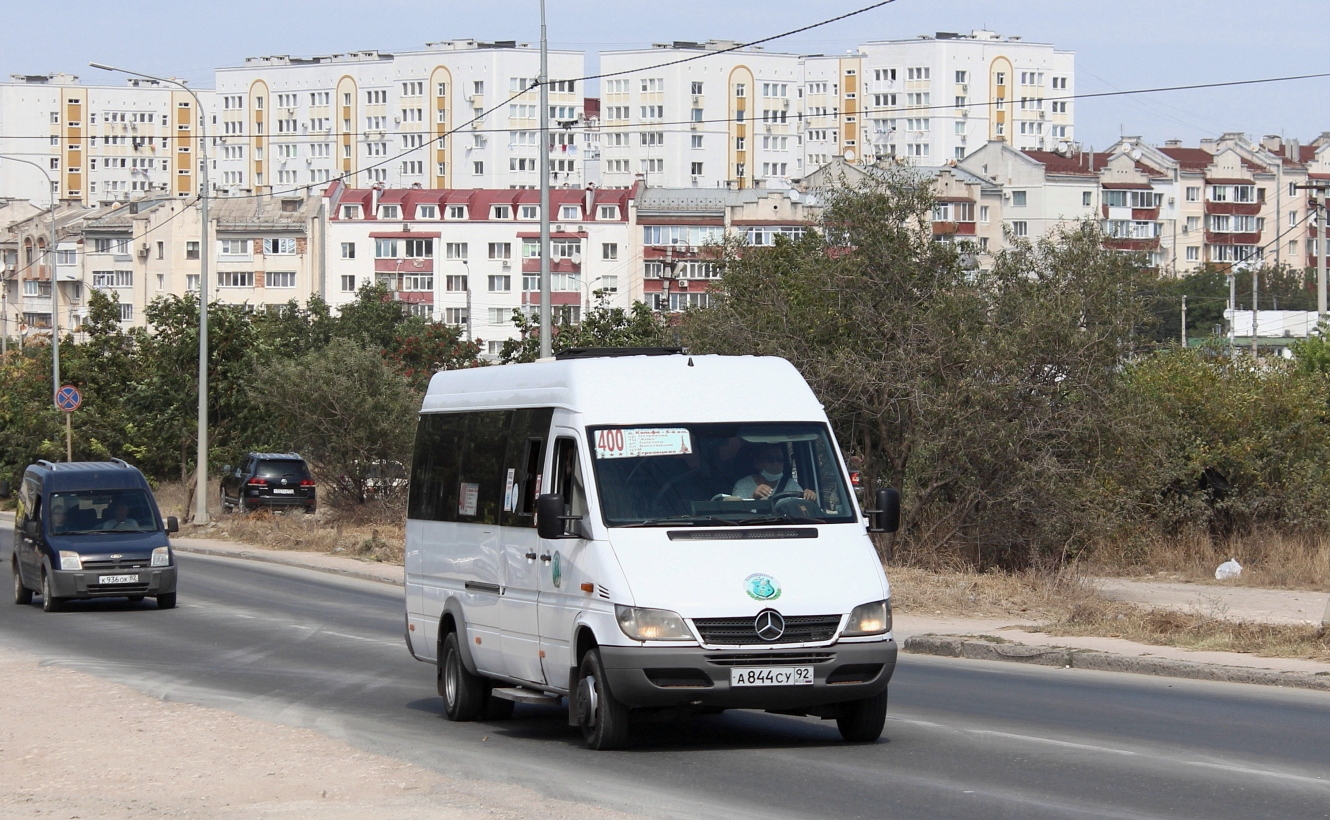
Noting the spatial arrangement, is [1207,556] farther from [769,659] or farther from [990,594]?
[769,659]

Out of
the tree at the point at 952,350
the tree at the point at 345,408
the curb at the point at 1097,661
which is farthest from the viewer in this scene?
the tree at the point at 345,408

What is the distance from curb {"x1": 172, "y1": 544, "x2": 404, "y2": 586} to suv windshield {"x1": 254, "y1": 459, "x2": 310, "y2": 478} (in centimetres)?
993

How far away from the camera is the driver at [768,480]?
10492 mm

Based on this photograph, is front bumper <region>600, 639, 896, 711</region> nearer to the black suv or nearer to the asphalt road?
the asphalt road

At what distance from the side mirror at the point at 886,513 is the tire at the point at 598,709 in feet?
6.20

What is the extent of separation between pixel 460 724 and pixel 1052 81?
17010 cm

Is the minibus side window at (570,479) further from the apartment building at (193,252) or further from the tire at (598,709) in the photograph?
the apartment building at (193,252)

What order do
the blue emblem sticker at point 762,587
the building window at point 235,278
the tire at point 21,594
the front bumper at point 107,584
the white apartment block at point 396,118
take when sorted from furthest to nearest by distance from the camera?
the white apartment block at point 396,118 → the building window at point 235,278 → the tire at point 21,594 → the front bumper at point 107,584 → the blue emblem sticker at point 762,587

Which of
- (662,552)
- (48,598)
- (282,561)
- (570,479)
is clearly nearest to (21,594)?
(48,598)

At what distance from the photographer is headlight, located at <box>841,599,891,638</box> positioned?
991 cm

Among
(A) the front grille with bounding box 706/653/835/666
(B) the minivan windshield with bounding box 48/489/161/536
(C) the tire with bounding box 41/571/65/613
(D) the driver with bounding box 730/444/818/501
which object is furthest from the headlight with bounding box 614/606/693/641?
(B) the minivan windshield with bounding box 48/489/161/536

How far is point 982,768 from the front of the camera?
959 cm

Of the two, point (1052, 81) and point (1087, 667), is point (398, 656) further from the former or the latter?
point (1052, 81)

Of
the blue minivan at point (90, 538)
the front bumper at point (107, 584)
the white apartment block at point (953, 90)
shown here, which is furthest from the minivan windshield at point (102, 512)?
the white apartment block at point (953, 90)
